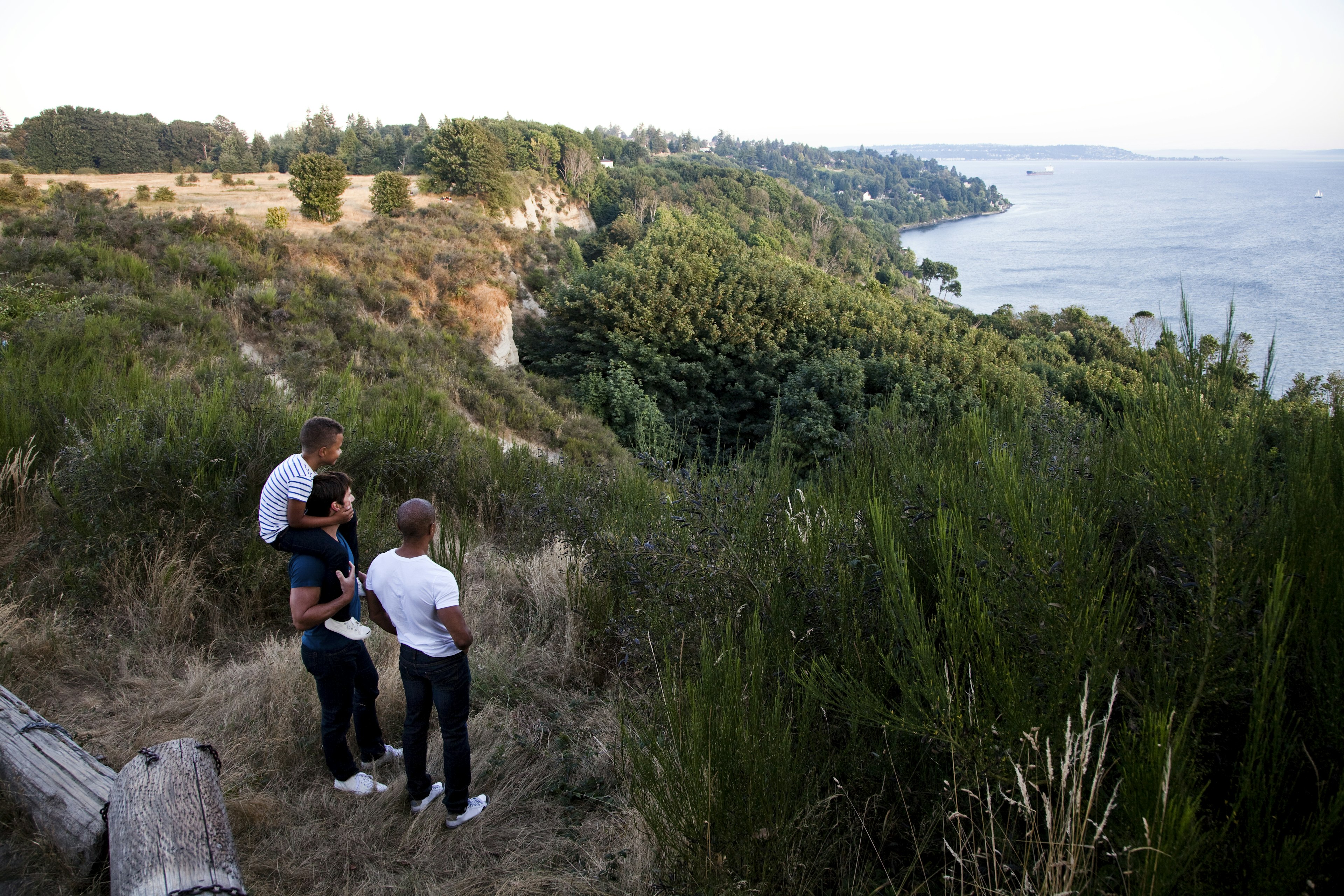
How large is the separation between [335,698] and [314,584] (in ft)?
1.75

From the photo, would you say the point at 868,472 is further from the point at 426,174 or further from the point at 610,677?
the point at 426,174

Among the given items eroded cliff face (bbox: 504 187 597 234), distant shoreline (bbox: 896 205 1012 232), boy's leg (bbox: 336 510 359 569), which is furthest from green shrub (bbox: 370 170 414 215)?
distant shoreline (bbox: 896 205 1012 232)

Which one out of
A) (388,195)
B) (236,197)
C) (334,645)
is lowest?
(334,645)

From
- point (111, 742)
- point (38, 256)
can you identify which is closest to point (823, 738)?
point (111, 742)

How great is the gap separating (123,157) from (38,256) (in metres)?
46.3

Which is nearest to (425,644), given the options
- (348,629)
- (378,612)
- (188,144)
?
(378,612)

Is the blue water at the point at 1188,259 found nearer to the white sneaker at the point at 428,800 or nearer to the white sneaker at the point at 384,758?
the white sneaker at the point at 428,800

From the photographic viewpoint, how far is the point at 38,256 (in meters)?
12.4

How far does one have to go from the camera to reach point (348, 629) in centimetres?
289

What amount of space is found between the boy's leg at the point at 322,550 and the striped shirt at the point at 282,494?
0.04 meters

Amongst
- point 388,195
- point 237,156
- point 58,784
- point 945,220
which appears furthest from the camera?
point 945,220

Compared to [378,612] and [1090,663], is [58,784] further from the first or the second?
[1090,663]

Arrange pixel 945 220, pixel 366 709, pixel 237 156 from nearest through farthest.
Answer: pixel 366 709 < pixel 237 156 < pixel 945 220

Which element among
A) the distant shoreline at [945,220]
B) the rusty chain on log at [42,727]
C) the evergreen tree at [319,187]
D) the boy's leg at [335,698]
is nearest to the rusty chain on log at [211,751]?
the boy's leg at [335,698]
